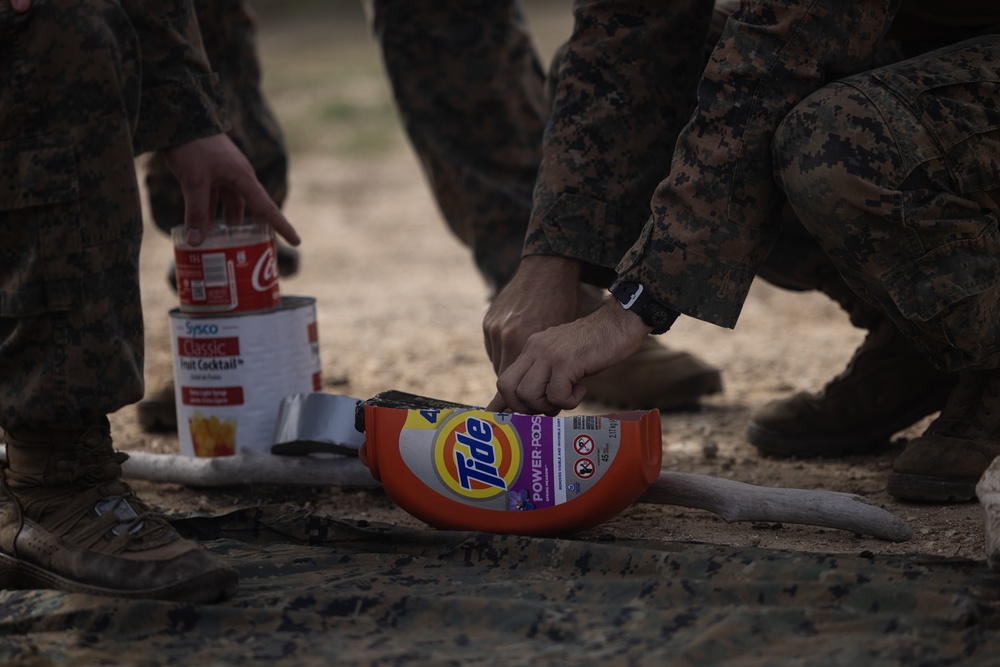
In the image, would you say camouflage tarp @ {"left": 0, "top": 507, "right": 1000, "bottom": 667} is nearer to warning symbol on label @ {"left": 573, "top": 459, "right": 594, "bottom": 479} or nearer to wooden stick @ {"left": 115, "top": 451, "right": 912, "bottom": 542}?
warning symbol on label @ {"left": 573, "top": 459, "right": 594, "bottom": 479}

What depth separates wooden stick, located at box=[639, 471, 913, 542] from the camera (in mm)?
2123

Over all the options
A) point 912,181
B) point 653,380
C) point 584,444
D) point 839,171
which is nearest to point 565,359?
point 584,444

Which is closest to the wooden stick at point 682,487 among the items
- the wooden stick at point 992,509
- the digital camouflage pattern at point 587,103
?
the wooden stick at point 992,509

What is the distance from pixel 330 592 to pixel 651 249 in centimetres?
82

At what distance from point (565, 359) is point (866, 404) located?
3.33 ft

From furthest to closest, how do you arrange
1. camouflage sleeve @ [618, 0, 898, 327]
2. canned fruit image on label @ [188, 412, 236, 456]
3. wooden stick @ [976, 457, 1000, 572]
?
1. canned fruit image on label @ [188, 412, 236, 456]
2. camouflage sleeve @ [618, 0, 898, 327]
3. wooden stick @ [976, 457, 1000, 572]

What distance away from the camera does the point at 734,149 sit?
6.95 ft

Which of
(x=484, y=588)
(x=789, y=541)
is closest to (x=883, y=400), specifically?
(x=789, y=541)

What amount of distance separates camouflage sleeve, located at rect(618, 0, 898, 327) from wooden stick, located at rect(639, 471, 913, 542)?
34 cm

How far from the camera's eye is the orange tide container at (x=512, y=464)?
6.54 feet

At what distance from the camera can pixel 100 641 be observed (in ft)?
5.71

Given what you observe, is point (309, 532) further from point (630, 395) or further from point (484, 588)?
point (630, 395)

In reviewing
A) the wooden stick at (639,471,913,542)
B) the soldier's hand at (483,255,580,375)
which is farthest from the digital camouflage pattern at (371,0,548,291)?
the wooden stick at (639,471,913,542)

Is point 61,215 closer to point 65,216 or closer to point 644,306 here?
point 65,216
